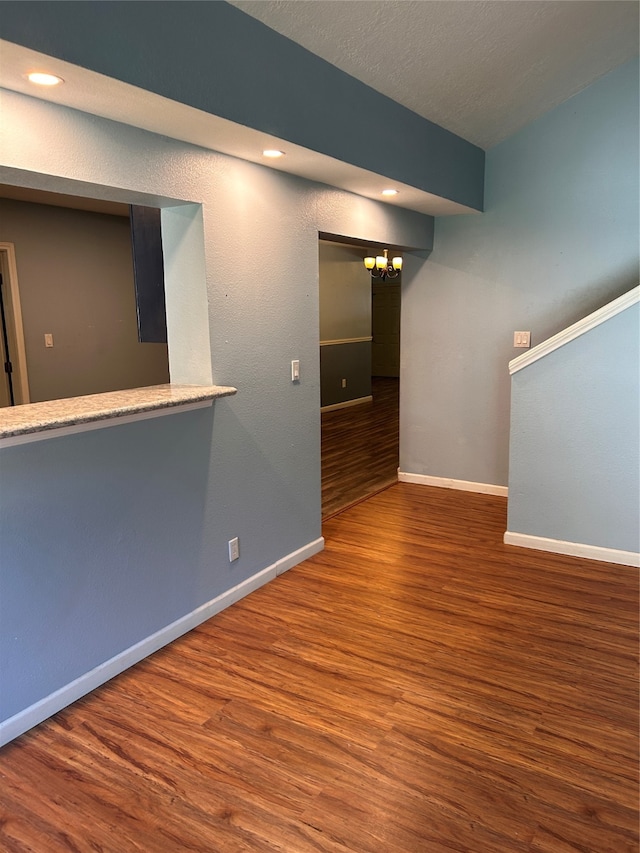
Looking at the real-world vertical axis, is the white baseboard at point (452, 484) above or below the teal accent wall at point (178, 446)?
below

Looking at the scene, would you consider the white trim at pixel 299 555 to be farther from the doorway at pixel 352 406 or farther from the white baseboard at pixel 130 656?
the doorway at pixel 352 406

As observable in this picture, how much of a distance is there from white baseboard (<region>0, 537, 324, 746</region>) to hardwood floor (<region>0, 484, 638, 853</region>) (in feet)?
0.14

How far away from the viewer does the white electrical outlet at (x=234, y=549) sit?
3.13 meters

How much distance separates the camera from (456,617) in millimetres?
3010

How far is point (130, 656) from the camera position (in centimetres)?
262

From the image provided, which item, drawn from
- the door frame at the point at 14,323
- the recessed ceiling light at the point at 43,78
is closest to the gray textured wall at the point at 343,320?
the door frame at the point at 14,323

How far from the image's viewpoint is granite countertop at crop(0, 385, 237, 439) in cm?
195

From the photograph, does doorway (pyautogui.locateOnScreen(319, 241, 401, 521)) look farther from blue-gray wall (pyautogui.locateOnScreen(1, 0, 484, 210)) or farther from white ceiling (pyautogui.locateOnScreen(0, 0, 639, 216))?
blue-gray wall (pyautogui.locateOnScreen(1, 0, 484, 210))

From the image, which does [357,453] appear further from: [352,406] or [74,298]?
[352,406]

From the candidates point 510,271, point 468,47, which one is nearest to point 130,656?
point 468,47

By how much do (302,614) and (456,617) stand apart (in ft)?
2.45

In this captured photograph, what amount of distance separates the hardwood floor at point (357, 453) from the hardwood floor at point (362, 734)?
1597 millimetres

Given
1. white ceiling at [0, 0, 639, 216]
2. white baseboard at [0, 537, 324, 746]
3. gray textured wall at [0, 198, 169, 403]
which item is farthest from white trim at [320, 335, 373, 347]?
white baseboard at [0, 537, 324, 746]

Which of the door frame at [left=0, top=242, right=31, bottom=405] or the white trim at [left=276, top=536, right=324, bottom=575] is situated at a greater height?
the door frame at [left=0, top=242, right=31, bottom=405]
